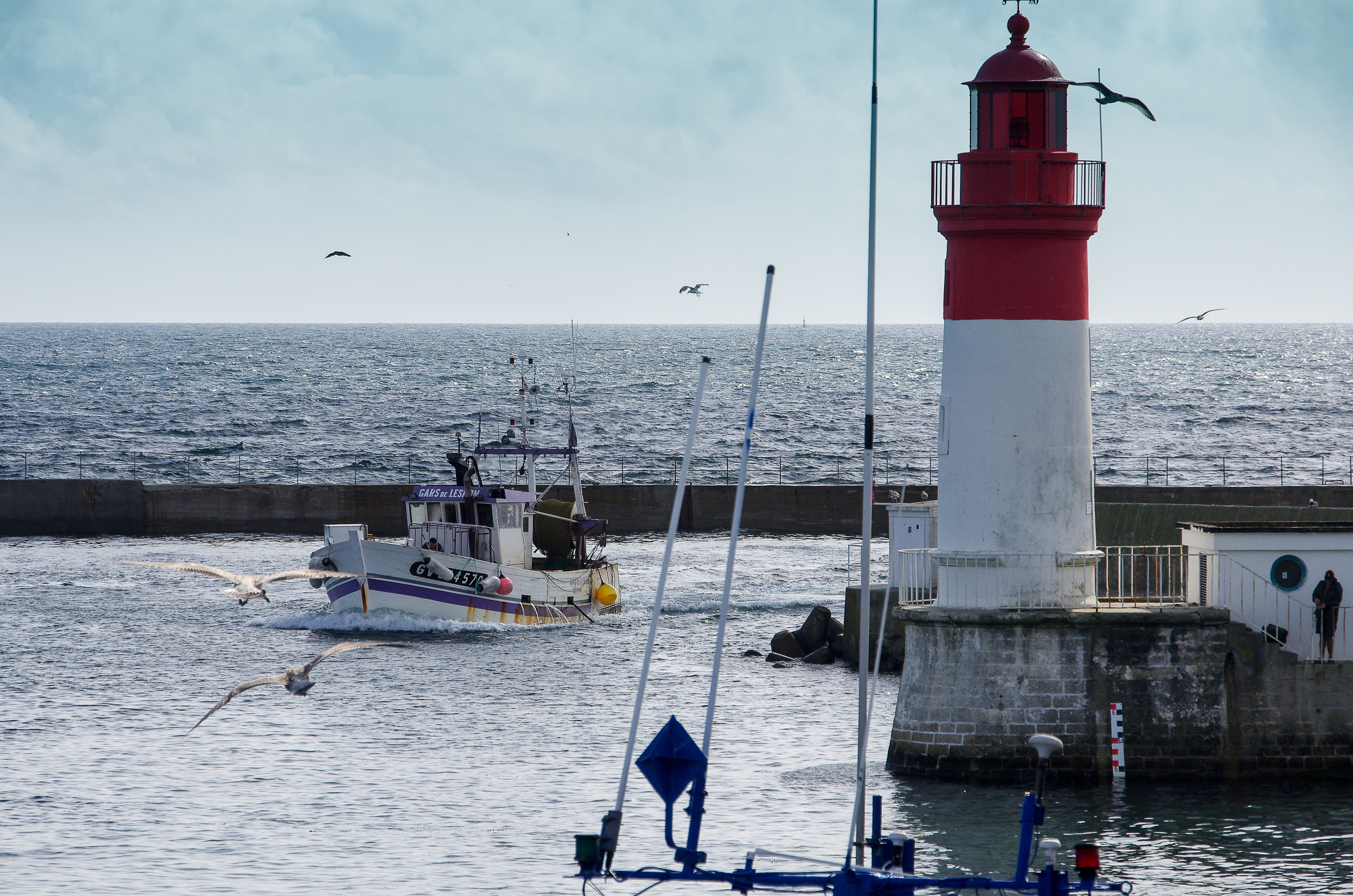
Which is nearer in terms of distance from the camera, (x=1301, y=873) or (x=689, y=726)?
(x=1301, y=873)

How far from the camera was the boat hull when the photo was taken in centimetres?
3297

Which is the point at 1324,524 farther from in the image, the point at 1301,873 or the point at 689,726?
the point at 689,726

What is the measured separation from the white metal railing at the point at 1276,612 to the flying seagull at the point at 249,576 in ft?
45.8

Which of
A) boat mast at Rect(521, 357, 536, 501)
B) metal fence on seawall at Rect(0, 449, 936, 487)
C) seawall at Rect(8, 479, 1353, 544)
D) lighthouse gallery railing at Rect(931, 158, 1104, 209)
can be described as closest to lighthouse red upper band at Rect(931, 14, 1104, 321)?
lighthouse gallery railing at Rect(931, 158, 1104, 209)

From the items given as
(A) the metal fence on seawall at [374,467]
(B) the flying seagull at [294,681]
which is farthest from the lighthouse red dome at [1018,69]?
(A) the metal fence on seawall at [374,467]

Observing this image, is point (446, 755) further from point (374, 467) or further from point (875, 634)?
point (374, 467)

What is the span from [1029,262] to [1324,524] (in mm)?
4355

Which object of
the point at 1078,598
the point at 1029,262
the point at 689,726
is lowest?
the point at 689,726

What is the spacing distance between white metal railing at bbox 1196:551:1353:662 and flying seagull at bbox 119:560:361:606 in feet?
45.8

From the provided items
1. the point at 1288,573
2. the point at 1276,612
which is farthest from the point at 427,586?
the point at 1288,573

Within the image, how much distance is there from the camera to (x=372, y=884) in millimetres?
15055

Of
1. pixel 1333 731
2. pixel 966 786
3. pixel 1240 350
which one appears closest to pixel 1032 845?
pixel 966 786

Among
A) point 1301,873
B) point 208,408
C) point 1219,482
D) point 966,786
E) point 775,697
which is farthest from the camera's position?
point 208,408

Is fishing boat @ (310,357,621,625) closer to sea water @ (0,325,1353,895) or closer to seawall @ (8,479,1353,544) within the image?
sea water @ (0,325,1353,895)
